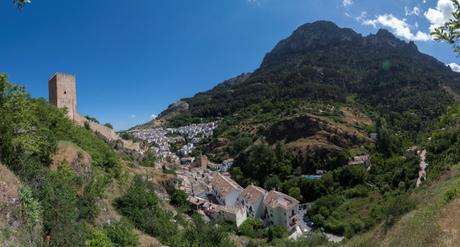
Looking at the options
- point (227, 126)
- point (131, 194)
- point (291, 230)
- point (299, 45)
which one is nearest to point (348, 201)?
point (291, 230)

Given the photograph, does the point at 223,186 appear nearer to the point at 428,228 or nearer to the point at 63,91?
the point at 63,91

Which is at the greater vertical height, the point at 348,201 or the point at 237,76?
the point at 237,76

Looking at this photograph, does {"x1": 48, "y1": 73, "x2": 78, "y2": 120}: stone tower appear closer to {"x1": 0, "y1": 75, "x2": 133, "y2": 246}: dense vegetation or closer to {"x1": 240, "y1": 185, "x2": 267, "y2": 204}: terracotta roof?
{"x1": 0, "y1": 75, "x2": 133, "y2": 246}: dense vegetation

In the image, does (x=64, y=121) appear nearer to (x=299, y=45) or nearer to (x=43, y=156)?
(x=43, y=156)

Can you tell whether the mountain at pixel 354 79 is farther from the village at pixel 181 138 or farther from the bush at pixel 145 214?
the bush at pixel 145 214

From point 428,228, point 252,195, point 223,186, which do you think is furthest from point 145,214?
point 223,186

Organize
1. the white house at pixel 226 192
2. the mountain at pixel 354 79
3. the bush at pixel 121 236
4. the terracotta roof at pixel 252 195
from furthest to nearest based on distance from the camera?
the mountain at pixel 354 79 < the white house at pixel 226 192 < the terracotta roof at pixel 252 195 < the bush at pixel 121 236

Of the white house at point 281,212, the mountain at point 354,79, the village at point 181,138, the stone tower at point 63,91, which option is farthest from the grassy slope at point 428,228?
the mountain at point 354,79
